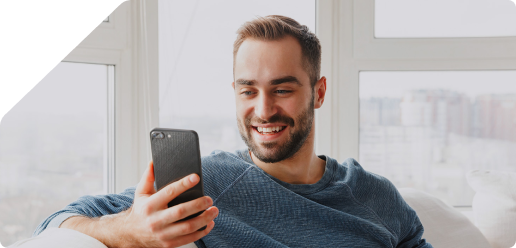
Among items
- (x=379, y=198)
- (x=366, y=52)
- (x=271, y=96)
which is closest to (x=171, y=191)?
(x=271, y=96)

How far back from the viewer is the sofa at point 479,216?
5.14 ft

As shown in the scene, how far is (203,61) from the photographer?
224 centimetres

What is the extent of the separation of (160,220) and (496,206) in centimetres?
149

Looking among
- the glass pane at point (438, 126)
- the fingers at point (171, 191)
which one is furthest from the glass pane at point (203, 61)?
the fingers at point (171, 191)

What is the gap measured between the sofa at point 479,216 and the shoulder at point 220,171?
0.83 meters

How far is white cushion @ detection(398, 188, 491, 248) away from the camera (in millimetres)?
1552

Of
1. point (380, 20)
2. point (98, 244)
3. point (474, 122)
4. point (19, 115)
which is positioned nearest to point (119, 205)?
point (98, 244)

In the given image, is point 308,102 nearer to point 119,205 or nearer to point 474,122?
point 119,205

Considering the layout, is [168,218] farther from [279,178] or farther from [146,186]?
[279,178]

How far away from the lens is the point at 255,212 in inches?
44.4

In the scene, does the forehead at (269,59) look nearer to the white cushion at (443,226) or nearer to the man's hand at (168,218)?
the man's hand at (168,218)

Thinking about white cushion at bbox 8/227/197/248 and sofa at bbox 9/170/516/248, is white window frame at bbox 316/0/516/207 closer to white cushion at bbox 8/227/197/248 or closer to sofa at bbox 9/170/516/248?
sofa at bbox 9/170/516/248

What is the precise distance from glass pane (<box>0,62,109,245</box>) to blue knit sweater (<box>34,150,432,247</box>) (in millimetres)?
980

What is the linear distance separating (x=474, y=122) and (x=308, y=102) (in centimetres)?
163
